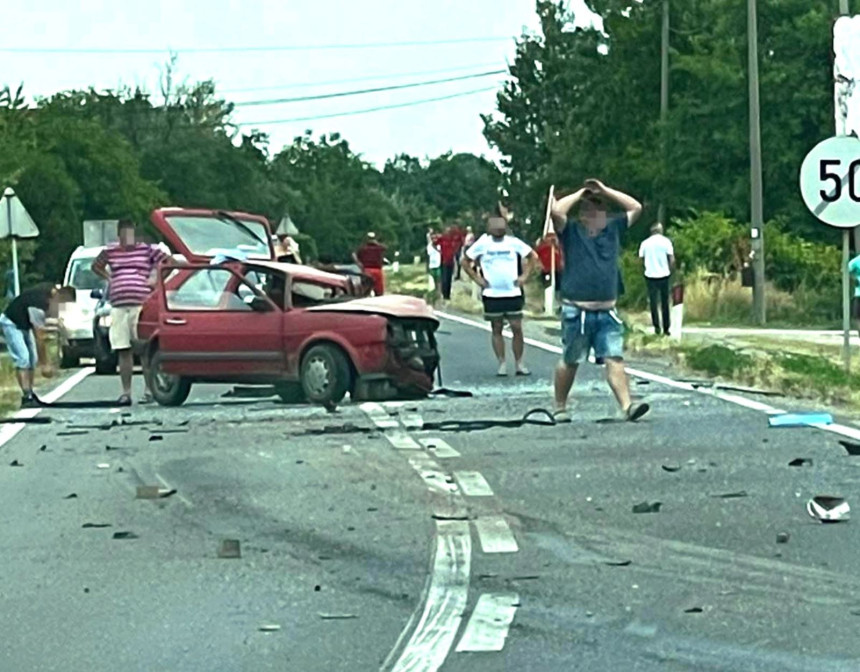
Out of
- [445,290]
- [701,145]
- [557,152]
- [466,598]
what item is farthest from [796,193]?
[466,598]

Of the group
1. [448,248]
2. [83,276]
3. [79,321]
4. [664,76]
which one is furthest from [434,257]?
[79,321]

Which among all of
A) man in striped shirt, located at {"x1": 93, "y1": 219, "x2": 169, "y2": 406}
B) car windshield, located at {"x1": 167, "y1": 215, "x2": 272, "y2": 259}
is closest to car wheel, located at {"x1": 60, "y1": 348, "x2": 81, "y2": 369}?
car windshield, located at {"x1": 167, "y1": 215, "x2": 272, "y2": 259}

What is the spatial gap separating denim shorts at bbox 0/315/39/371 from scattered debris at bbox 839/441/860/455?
9.41 m

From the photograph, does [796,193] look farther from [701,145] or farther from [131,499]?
[131,499]

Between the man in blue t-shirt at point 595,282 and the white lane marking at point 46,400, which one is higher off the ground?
the man in blue t-shirt at point 595,282

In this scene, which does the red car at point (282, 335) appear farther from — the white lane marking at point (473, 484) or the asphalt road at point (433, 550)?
the white lane marking at point (473, 484)

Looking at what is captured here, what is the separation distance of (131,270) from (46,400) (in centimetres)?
217

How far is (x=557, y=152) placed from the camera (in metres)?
70.5

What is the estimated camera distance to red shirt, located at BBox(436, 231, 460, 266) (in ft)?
163

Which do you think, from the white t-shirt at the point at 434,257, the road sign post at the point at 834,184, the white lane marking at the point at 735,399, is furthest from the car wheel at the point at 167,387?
the white t-shirt at the point at 434,257

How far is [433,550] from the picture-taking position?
10398 mm

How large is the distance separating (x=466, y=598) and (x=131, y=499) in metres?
4.16

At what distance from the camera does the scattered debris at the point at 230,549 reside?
10461 millimetres

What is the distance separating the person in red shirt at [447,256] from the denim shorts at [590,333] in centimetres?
3248
